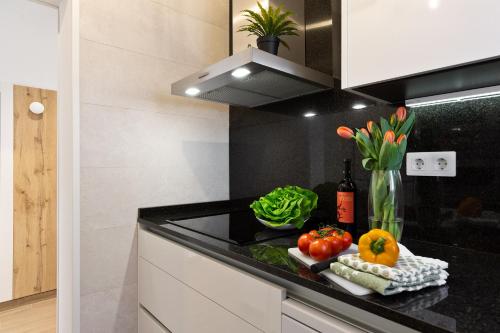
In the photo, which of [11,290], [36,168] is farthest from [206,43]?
[11,290]

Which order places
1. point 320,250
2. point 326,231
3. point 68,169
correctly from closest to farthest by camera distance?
point 320,250 → point 326,231 → point 68,169

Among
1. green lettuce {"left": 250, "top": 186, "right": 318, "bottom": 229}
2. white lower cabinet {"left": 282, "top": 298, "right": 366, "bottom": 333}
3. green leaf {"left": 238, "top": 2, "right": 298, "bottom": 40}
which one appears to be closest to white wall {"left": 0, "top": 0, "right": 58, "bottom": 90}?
green leaf {"left": 238, "top": 2, "right": 298, "bottom": 40}

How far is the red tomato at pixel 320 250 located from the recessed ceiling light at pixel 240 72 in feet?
2.24

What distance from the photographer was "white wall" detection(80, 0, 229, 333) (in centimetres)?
138

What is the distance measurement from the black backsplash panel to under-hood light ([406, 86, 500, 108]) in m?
0.01

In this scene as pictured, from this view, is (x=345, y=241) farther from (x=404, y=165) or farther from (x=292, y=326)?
(x=404, y=165)

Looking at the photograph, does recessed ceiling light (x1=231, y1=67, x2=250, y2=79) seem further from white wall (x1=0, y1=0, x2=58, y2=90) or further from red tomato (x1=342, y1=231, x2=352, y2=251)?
white wall (x1=0, y1=0, x2=58, y2=90)

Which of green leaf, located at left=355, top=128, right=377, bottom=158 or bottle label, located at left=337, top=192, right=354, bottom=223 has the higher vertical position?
green leaf, located at left=355, top=128, right=377, bottom=158

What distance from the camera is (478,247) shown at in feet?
3.16

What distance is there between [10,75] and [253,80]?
2.63 meters

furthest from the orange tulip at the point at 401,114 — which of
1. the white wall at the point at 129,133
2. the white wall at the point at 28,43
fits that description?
the white wall at the point at 28,43

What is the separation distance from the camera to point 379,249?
0.71 m

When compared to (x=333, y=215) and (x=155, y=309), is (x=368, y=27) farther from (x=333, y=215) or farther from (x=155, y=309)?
(x=155, y=309)

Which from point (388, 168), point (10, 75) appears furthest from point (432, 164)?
point (10, 75)
